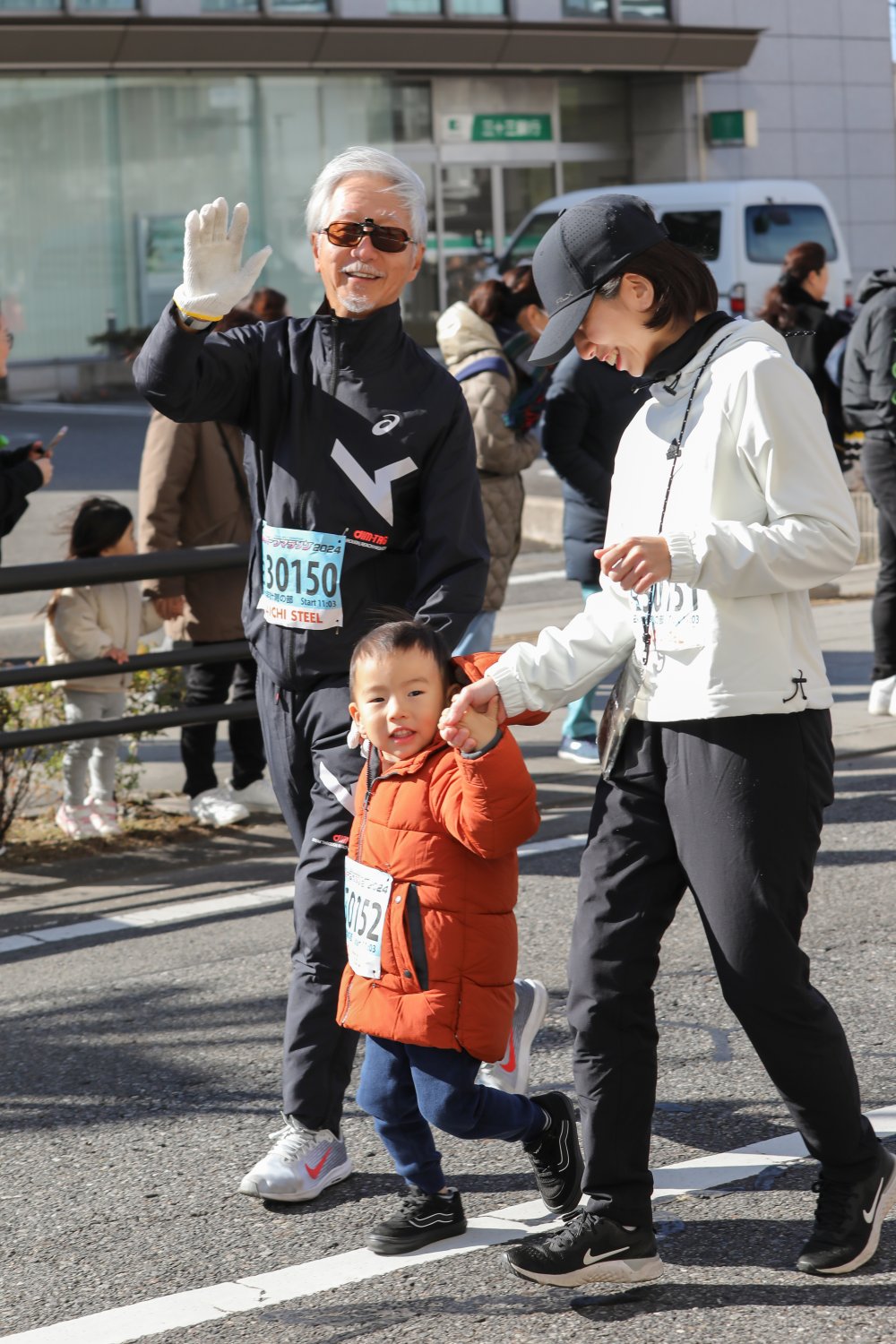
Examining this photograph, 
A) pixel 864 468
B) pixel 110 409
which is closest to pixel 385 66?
pixel 110 409

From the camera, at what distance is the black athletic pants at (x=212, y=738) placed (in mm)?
7277

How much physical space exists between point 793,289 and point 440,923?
283 inches

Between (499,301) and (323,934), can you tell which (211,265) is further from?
(499,301)

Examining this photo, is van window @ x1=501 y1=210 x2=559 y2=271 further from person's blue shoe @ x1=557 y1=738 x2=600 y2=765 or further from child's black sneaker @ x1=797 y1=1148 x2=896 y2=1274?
child's black sneaker @ x1=797 y1=1148 x2=896 y2=1274

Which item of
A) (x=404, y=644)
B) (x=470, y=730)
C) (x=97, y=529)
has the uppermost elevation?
(x=97, y=529)

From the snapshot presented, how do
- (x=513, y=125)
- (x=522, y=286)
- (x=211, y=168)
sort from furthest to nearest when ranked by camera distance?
1. (x=513, y=125)
2. (x=211, y=168)
3. (x=522, y=286)

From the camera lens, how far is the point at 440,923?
3.29m

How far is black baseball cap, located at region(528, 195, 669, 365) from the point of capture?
3143mm

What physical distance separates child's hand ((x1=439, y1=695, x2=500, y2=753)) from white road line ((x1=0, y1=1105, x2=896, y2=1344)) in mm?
1019

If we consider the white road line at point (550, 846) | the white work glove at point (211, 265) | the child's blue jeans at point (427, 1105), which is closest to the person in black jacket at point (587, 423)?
the white road line at point (550, 846)

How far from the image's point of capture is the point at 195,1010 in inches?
198

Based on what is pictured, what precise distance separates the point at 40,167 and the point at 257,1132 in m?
27.1

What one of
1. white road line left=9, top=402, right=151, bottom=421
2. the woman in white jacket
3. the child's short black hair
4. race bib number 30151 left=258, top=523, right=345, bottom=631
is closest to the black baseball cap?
the woman in white jacket

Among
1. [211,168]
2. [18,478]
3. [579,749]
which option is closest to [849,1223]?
[18,478]
